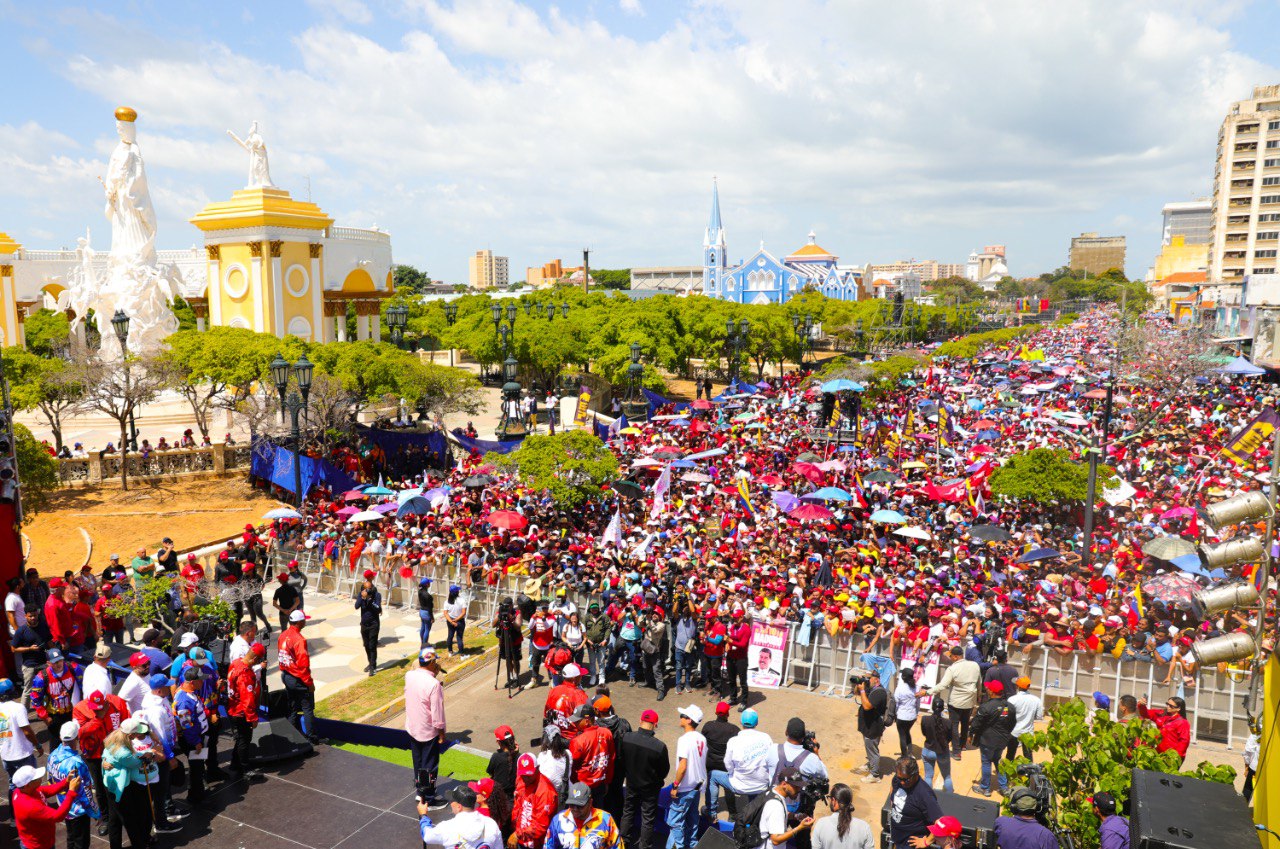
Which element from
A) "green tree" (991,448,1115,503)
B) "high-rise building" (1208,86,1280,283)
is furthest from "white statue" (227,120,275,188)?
"high-rise building" (1208,86,1280,283)

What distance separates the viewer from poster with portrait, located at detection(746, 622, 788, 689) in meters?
12.5

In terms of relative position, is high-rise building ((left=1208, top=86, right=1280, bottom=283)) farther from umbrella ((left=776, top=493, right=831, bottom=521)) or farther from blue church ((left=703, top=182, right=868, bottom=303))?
umbrella ((left=776, top=493, right=831, bottom=521))

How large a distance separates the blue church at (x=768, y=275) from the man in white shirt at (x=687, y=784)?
301 feet

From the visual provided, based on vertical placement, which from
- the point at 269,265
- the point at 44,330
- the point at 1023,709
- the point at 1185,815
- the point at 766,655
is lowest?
the point at 766,655

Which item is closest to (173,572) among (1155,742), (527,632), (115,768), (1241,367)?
(527,632)

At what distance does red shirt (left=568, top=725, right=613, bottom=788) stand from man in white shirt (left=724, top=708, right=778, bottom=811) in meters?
1.12

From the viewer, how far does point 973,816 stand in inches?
268

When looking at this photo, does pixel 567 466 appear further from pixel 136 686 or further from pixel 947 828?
pixel 947 828

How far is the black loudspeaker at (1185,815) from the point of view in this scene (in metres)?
5.02

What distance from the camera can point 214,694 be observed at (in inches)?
340

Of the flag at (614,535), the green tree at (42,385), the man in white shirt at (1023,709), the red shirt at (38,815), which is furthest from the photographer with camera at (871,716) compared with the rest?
the green tree at (42,385)

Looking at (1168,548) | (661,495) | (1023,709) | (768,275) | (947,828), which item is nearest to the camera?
(947,828)

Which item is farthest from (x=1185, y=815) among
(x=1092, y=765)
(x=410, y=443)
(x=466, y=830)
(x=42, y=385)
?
(x=42, y=385)

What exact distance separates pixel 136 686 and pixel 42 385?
22653 mm
